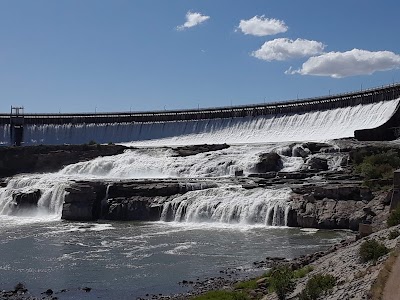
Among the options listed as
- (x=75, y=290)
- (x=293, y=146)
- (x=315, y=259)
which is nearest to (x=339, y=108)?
(x=293, y=146)

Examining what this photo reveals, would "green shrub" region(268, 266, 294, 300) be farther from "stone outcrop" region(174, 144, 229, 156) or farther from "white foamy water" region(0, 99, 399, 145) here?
"white foamy water" region(0, 99, 399, 145)

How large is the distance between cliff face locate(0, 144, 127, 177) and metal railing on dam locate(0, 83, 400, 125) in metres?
14.9

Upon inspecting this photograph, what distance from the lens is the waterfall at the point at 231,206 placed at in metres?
30.3

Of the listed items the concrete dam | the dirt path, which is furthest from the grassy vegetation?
the concrete dam

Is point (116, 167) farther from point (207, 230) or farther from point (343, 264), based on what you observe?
point (343, 264)

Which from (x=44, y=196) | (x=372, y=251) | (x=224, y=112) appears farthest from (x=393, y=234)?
(x=224, y=112)

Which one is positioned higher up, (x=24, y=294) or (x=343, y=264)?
(x=343, y=264)

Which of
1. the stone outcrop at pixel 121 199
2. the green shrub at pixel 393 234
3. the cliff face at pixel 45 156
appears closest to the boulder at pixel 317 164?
the stone outcrop at pixel 121 199

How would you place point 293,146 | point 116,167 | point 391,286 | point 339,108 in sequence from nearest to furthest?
point 391,286 → point 293,146 → point 116,167 → point 339,108

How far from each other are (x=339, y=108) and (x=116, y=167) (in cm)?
2184

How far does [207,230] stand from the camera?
29.1m

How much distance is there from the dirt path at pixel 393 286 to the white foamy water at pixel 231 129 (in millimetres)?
39046

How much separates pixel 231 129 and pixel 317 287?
51.2 metres

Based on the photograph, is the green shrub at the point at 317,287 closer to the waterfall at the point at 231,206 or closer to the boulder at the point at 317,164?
the waterfall at the point at 231,206
